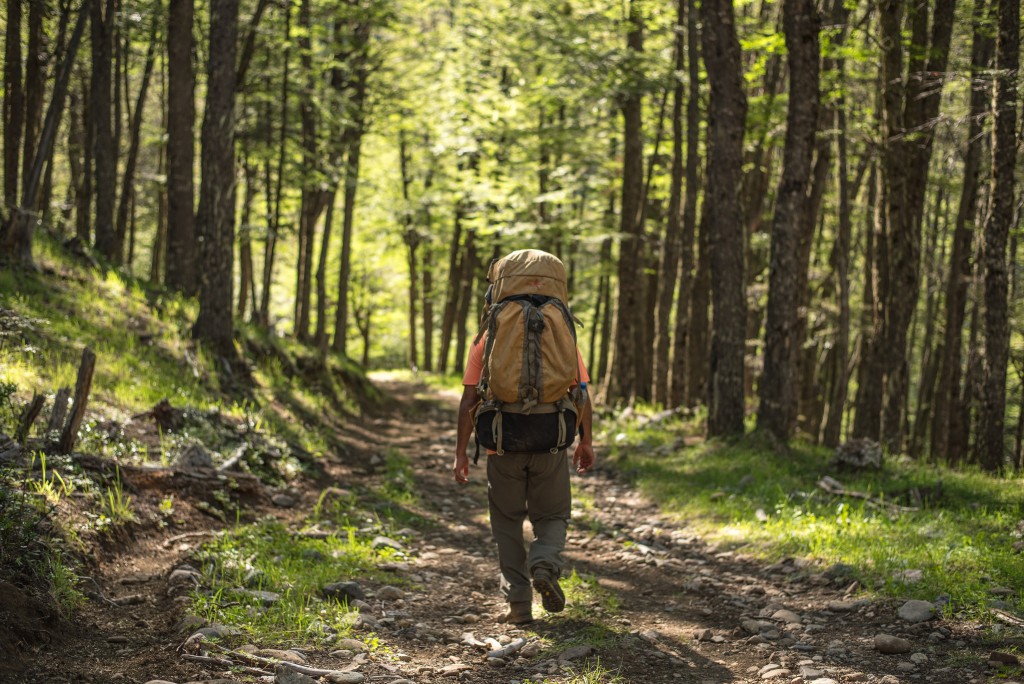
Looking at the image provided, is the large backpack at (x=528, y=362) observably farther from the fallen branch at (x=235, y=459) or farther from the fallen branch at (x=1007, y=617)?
the fallen branch at (x=235, y=459)

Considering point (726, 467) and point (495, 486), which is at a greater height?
point (495, 486)

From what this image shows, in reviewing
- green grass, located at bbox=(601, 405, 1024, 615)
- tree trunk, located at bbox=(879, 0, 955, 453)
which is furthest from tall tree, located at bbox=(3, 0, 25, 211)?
tree trunk, located at bbox=(879, 0, 955, 453)

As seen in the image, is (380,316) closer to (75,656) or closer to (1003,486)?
(1003,486)

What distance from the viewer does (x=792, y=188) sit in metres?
11.5

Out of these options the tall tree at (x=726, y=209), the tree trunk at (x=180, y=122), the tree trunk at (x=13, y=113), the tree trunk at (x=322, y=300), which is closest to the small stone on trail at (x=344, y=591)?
the tall tree at (x=726, y=209)

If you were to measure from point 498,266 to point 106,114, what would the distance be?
13548 millimetres

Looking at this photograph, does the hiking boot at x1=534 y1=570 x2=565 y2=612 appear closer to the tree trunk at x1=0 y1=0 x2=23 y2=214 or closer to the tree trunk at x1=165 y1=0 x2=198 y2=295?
the tree trunk at x1=165 y1=0 x2=198 y2=295

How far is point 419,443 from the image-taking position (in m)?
15.6

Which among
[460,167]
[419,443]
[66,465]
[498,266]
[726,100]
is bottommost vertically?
[419,443]

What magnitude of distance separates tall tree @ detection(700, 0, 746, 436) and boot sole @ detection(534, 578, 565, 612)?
24.9 ft

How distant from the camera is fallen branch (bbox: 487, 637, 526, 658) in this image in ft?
16.6

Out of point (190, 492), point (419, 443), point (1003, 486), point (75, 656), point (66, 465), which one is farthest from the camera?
point (419, 443)

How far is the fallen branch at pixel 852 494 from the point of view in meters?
8.35

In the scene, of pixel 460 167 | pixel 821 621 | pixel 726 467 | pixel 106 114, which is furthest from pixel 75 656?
pixel 460 167
